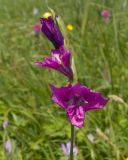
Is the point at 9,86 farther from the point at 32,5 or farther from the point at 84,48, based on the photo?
the point at 32,5

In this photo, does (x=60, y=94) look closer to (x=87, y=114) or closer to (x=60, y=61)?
(x=60, y=61)

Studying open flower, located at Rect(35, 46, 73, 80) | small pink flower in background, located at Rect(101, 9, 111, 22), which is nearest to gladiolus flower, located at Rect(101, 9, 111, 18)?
small pink flower in background, located at Rect(101, 9, 111, 22)

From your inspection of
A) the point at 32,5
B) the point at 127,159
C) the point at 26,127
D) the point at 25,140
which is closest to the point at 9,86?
the point at 26,127

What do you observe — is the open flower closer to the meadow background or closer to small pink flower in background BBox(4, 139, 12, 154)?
the meadow background

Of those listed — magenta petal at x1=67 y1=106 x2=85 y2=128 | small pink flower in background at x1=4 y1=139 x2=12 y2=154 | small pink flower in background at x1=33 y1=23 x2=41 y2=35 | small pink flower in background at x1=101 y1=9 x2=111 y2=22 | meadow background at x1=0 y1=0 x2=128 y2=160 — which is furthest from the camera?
small pink flower in background at x1=33 y1=23 x2=41 y2=35

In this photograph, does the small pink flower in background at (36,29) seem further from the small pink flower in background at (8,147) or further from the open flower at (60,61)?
the open flower at (60,61)

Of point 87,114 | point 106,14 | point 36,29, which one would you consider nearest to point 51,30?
point 87,114
